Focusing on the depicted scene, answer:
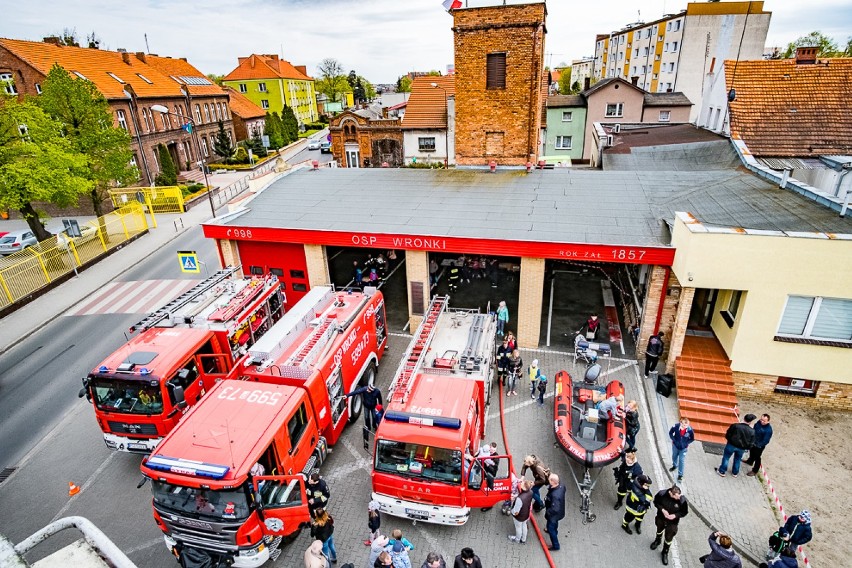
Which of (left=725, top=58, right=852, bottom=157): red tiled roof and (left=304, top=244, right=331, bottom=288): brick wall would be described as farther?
(left=725, top=58, right=852, bottom=157): red tiled roof

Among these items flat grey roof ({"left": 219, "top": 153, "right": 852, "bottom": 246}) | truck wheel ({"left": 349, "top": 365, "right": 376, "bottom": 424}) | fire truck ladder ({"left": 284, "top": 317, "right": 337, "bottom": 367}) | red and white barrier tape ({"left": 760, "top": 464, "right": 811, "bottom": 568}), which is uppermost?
flat grey roof ({"left": 219, "top": 153, "right": 852, "bottom": 246})

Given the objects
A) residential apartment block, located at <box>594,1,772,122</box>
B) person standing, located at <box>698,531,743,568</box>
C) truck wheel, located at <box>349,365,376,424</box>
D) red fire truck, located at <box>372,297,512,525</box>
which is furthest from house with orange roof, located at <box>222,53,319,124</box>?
person standing, located at <box>698,531,743,568</box>

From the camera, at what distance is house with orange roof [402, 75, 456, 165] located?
114 feet

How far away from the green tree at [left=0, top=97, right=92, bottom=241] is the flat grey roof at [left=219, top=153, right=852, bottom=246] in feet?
34.4

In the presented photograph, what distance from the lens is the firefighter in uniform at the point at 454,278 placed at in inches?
770

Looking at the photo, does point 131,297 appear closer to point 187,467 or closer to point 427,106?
point 187,467

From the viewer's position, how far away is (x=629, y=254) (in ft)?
45.7

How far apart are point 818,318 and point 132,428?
16.9 meters

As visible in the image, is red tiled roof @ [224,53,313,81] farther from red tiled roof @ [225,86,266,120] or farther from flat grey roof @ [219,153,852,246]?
flat grey roof @ [219,153,852,246]

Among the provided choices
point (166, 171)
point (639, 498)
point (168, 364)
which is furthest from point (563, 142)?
point (168, 364)

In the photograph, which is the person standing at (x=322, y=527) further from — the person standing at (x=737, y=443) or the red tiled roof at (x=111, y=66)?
the red tiled roof at (x=111, y=66)

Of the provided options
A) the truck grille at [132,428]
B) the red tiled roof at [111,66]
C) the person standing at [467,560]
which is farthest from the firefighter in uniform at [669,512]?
the red tiled roof at [111,66]

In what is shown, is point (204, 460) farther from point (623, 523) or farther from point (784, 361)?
point (784, 361)

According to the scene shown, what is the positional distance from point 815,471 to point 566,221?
9.25 metres
